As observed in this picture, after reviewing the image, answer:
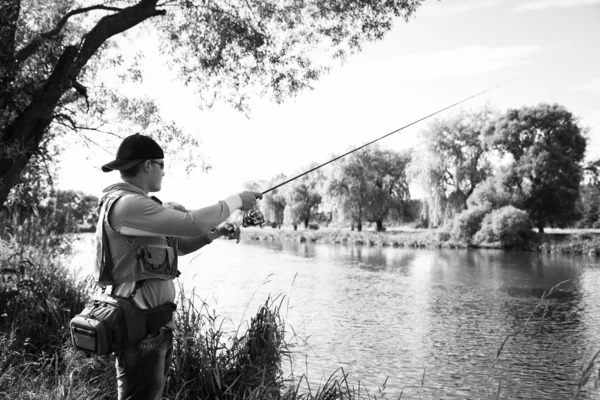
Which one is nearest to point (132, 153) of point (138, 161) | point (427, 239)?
point (138, 161)


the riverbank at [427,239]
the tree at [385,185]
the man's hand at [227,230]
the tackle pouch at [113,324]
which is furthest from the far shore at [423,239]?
the tackle pouch at [113,324]

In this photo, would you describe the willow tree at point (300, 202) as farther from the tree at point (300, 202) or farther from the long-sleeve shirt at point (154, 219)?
the long-sleeve shirt at point (154, 219)

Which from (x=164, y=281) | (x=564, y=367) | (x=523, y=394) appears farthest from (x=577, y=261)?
(x=164, y=281)

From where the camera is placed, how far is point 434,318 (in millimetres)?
12695

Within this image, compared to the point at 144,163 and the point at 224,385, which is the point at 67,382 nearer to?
the point at 224,385

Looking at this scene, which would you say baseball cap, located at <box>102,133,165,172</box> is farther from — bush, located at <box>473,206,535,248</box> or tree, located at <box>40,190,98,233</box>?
bush, located at <box>473,206,535,248</box>

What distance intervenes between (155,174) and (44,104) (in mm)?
5231

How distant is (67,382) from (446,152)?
35.2 metres

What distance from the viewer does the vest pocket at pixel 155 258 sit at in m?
2.40

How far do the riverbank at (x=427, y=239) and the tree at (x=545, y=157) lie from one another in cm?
159

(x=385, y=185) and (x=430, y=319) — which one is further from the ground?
(x=385, y=185)

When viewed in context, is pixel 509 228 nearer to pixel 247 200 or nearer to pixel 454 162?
pixel 454 162

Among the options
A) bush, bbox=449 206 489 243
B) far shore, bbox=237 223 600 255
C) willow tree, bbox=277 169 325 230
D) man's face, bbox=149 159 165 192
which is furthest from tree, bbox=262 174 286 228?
man's face, bbox=149 159 165 192

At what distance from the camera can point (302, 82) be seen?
9.02 metres
